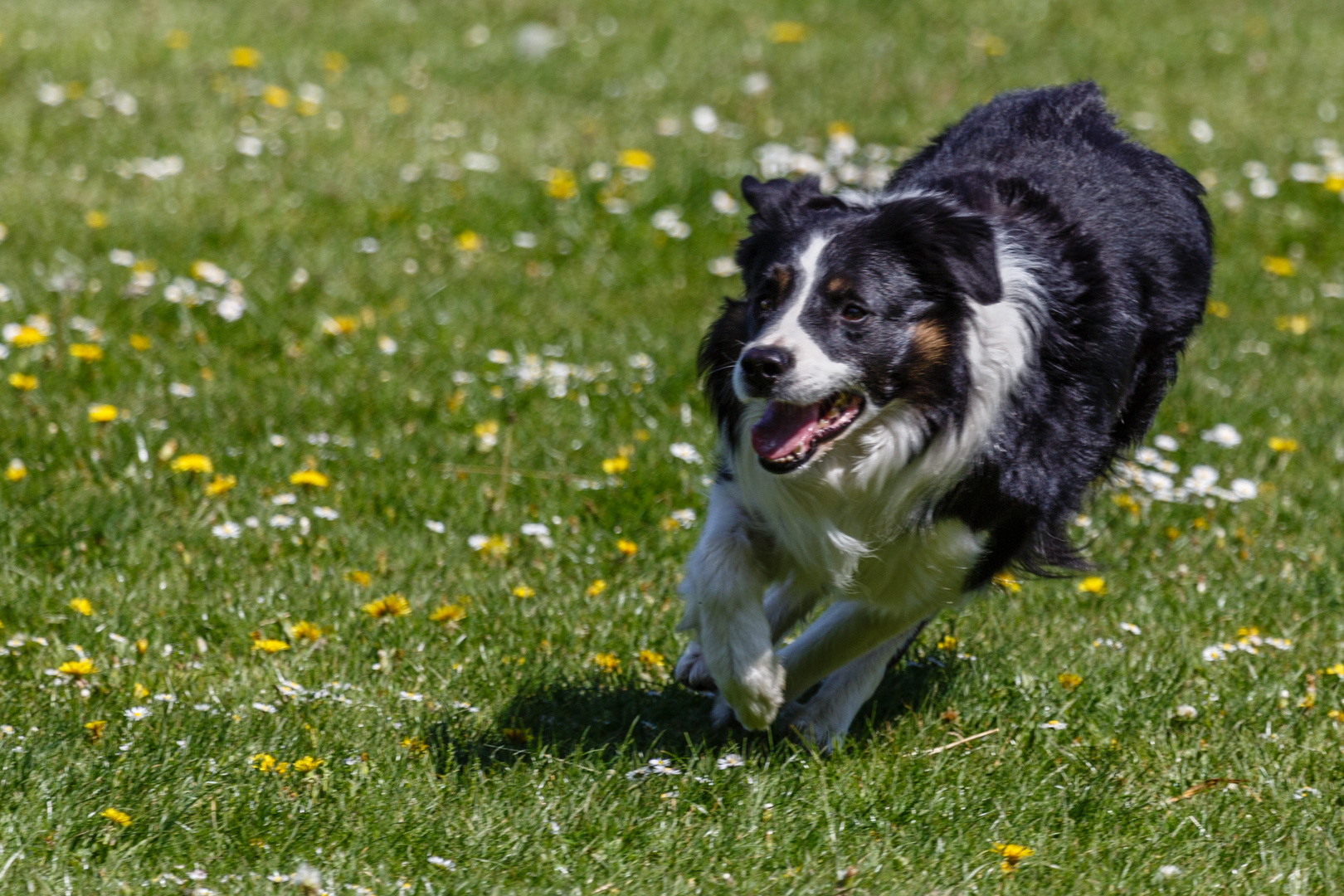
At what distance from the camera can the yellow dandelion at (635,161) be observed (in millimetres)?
7645

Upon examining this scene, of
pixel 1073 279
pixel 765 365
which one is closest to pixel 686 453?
pixel 1073 279

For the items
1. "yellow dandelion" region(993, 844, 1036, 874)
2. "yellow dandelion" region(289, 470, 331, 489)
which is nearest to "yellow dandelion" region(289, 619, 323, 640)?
"yellow dandelion" region(289, 470, 331, 489)

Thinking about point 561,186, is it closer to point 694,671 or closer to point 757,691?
point 694,671

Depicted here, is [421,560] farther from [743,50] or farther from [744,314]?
[743,50]

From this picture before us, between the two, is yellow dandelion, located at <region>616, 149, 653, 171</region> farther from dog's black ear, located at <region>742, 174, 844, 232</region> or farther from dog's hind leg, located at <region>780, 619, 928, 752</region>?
dog's hind leg, located at <region>780, 619, 928, 752</region>

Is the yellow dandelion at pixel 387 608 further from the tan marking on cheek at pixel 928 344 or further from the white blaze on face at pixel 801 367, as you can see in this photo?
the tan marking on cheek at pixel 928 344

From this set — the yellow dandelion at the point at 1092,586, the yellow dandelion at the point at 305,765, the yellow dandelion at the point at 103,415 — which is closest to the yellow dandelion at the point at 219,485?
the yellow dandelion at the point at 103,415

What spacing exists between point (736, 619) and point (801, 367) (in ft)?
2.06

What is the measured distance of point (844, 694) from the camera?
3844mm

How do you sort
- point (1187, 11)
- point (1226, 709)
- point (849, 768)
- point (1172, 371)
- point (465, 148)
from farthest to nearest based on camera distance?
point (1187, 11)
point (465, 148)
point (1172, 371)
point (1226, 709)
point (849, 768)

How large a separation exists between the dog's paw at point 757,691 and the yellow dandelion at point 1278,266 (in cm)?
475

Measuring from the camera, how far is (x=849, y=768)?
3.58 m

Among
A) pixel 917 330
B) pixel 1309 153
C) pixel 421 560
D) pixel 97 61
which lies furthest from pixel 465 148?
pixel 917 330

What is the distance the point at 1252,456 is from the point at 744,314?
2.86 meters
